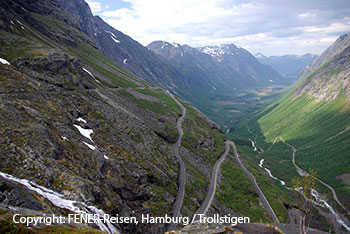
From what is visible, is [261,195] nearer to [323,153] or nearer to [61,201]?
[61,201]

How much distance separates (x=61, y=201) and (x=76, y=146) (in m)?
16.4

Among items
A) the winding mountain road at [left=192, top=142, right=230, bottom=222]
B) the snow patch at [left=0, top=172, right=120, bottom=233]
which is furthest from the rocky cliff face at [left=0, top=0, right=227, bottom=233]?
the winding mountain road at [left=192, top=142, right=230, bottom=222]

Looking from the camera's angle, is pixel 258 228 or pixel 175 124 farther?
pixel 175 124

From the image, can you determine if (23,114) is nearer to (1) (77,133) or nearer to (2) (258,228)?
(1) (77,133)

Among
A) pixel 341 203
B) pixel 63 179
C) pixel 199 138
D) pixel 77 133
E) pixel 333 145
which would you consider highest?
pixel 77 133

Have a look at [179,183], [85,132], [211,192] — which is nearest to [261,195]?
[211,192]

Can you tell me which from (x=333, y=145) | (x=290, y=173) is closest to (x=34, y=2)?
(x=290, y=173)

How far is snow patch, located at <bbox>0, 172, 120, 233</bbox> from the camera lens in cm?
2686

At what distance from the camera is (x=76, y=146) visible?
43.0 metres

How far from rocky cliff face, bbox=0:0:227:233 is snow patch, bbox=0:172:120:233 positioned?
268 millimetres

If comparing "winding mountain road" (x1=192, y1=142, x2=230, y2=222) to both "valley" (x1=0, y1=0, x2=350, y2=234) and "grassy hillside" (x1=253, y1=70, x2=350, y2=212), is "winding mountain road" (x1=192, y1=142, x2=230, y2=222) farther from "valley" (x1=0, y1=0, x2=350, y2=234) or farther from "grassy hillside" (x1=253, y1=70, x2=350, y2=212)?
"grassy hillside" (x1=253, y1=70, x2=350, y2=212)

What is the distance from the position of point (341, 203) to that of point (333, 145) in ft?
215

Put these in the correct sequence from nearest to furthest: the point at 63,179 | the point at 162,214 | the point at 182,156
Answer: the point at 63,179 < the point at 162,214 < the point at 182,156

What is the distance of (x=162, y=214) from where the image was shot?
4656 cm
